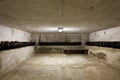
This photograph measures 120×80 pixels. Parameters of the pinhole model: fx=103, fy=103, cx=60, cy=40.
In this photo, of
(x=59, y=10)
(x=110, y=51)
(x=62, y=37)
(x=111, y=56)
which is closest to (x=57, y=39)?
(x=62, y=37)

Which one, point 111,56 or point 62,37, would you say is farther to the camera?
point 62,37

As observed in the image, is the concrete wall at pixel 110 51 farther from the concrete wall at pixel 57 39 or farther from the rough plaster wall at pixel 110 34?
the concrete wall at pixel 57 39

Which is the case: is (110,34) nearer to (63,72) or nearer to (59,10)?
(63,72)

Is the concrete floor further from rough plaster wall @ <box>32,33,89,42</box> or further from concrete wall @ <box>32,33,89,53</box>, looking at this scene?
rough plaster wall @ <box>32,33,89,42</box>

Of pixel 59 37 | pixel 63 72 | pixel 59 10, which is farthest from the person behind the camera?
pixel 59 37

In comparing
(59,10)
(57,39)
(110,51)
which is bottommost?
(110,51)

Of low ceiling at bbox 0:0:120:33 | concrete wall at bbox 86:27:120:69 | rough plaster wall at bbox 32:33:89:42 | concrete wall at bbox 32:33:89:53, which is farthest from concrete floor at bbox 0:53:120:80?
rough plaster wall at bbox 32:33:89:42

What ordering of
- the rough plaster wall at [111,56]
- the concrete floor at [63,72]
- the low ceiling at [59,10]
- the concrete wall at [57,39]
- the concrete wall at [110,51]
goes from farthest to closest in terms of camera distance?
1. the concrete wall at [57,39]
2. the concrete wall at [110,51]
3. the rough plaster wall at [111,56]
4. the concrete floor at [63,72]
5. the low ceiling at [59,10]

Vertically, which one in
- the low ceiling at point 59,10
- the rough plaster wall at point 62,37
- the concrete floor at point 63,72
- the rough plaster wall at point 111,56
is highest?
the low ceiling at point 59,10

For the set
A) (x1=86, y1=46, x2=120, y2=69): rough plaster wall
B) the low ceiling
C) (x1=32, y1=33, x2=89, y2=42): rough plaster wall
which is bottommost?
(x1=86, y1=46, x2=120, y2=69): rough plaster wall

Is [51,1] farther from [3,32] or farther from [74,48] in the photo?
[74,48]

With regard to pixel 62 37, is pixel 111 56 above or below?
below

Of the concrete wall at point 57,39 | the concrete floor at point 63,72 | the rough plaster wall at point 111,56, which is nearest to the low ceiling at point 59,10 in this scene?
the rough plaster wall at point 111,56

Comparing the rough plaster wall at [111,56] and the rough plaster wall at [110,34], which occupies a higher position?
the rough plaster wall at [110,34]
